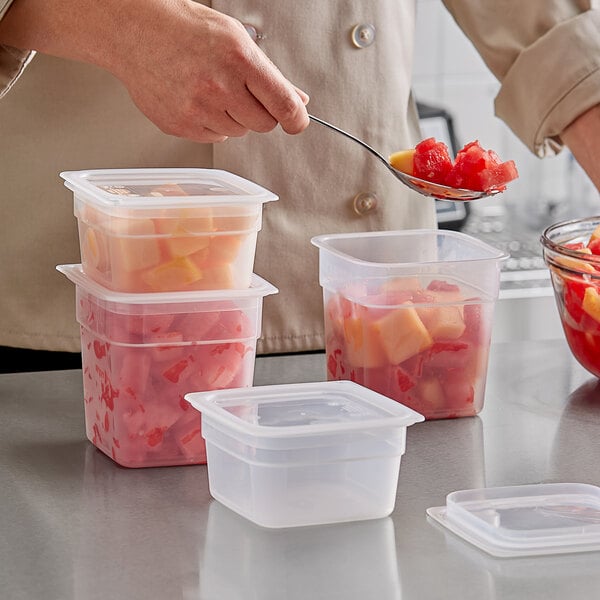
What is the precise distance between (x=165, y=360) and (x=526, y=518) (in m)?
0.32

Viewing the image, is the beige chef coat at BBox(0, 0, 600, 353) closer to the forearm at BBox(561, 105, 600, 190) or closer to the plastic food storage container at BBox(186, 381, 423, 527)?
the forearm at BBox(561, 105, 600, 190)

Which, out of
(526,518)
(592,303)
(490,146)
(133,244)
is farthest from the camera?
(490,146)

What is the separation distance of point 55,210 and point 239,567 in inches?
26.9

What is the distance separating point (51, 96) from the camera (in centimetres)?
137

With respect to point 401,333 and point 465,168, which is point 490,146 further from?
point 401,333

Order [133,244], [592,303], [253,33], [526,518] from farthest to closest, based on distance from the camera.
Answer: [253,33] < [592,303] < [133,244] < [526,518]

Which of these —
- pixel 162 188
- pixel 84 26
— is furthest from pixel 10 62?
pixel 162 188

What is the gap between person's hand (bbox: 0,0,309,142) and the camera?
1.04 m

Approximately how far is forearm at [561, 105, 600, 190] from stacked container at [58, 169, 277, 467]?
49 cm

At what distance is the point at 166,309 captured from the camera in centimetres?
99

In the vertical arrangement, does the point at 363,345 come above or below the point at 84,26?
below

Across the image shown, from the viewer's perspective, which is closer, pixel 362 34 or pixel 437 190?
pixel 437 190

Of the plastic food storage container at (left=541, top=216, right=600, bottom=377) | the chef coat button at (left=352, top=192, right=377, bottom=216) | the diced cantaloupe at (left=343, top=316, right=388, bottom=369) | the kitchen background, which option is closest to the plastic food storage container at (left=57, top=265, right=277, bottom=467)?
the diced cantaloupe at (left=343, top=316, right=388, bottom=369)

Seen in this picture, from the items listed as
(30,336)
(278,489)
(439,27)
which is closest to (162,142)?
(30,336)
